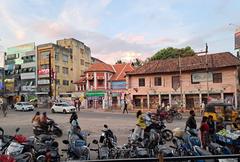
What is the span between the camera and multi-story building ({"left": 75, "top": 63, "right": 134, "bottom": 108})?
5075 centimetres

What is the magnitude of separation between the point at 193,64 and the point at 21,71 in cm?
4318

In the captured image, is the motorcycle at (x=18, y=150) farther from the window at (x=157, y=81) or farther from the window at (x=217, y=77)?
the window at (x=157, y=81)

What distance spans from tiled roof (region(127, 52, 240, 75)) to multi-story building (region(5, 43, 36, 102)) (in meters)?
30.6

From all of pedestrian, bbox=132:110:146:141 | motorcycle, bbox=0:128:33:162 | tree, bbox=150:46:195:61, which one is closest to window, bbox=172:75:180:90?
tree, bbox=150:46:195:61

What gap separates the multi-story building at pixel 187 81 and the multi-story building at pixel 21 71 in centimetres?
2977

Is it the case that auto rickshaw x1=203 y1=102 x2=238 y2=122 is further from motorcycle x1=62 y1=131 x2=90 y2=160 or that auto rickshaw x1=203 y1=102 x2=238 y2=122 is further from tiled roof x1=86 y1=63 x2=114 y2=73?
tiled roof x1=86 y1=63 x2=114 y2=73

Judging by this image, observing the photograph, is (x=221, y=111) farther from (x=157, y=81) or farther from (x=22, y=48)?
(x=22, y=48)

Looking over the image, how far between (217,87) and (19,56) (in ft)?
160

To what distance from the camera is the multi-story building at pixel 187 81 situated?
3659 centimetres

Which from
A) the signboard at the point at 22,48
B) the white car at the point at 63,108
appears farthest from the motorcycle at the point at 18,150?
the signboard at the point at 22,48

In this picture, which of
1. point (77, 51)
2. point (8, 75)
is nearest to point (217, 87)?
point (77, 51)

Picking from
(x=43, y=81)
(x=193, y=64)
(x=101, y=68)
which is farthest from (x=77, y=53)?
(x=193, y=64)

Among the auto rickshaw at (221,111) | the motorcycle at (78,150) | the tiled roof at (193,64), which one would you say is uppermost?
the tiled roof at (193,64)

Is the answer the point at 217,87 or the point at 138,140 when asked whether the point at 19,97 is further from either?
the point at 138,140
